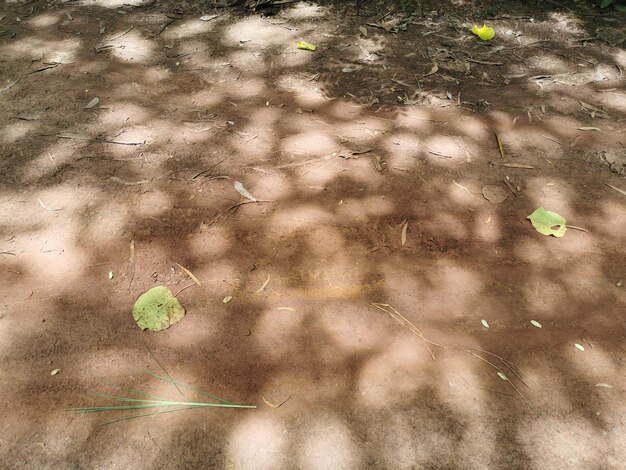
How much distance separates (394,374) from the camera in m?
1.77

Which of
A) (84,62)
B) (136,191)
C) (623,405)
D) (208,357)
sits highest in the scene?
(84,62)

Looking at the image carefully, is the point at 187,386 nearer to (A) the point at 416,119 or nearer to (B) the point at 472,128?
(A) the point at 416,119

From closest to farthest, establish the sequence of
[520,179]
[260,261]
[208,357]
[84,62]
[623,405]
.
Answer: [623,405], [208,357], [260,261], [520,179], [84,62]

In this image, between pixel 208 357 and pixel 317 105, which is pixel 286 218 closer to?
pixel 208 357

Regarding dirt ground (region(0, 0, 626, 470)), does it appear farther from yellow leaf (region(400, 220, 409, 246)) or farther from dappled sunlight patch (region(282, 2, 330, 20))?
dappled sunlight patch (region(282, 2, 330, 20))

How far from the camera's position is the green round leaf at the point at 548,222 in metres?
2.31

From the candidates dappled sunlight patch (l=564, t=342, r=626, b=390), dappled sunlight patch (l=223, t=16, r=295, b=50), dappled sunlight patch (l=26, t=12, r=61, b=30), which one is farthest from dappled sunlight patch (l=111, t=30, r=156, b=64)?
dappled sunlight patch (l=564, t=342, r=626, b=390)

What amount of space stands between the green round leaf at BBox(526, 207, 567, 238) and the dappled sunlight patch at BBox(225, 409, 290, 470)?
159cm

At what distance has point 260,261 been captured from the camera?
2.15 m

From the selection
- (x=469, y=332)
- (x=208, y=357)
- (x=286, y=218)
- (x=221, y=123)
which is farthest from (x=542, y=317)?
(x=221, y=123)

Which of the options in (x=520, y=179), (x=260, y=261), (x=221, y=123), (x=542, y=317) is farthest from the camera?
(x=221, y=123)

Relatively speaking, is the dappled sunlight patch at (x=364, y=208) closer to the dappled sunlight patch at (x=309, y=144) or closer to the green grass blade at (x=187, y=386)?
the dappled sunlight patch at (x=309, y=144)

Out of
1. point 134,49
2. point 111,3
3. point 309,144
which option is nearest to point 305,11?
point 134,49

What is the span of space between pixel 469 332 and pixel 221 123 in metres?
1.91
